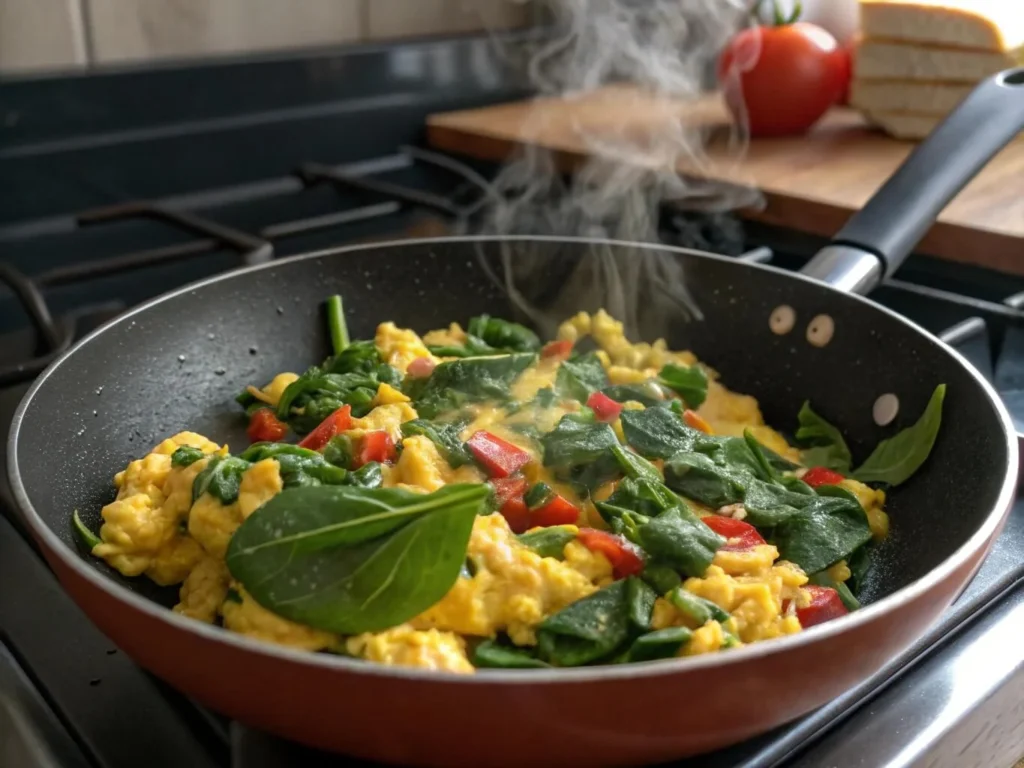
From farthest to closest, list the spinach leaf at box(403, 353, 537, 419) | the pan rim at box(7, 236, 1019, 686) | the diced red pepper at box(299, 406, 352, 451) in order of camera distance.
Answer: the spinach leaf at box(403, 353, 537, 419), the diced red pepper at box(299, 406, 352, 451), the pan rim at box(7, 236, 1019, 686)

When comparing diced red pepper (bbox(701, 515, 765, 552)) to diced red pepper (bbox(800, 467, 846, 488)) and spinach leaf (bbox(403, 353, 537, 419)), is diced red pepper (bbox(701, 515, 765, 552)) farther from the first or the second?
spinach leaf (bbox(403, 353, 537, 419))

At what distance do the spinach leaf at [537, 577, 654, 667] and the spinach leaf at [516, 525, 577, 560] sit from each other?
88 millimetres

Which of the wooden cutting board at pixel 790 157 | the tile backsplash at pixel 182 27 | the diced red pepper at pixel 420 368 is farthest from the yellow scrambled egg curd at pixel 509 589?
the tile backsplash at pixel 182 27

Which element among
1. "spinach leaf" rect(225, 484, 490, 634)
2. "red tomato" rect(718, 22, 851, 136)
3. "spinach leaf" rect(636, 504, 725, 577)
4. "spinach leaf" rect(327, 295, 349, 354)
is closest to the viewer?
"spinach leaf" rect(225, 484, 490, 634)

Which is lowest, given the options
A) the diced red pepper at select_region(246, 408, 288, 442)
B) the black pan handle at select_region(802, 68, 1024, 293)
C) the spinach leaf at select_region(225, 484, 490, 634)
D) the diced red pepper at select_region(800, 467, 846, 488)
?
the diced red pepper at select_region(800, 467, 846, 488)

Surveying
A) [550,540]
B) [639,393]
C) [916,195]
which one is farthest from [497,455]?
[916,195]

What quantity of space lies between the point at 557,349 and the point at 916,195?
0.53 meters

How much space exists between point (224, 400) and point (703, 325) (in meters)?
0.69

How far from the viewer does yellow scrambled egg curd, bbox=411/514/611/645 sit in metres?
0.84

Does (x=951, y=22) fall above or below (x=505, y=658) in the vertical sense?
above

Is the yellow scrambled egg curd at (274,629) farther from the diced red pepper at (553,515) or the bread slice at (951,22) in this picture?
the bread slice at (951,22)

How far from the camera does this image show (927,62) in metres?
2.11

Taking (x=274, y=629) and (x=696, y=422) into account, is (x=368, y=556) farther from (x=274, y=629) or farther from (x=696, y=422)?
(x=696, y=422)

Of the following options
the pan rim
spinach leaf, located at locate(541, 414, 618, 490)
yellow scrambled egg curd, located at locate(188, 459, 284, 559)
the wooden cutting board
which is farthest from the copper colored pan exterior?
the wooden cutting board
